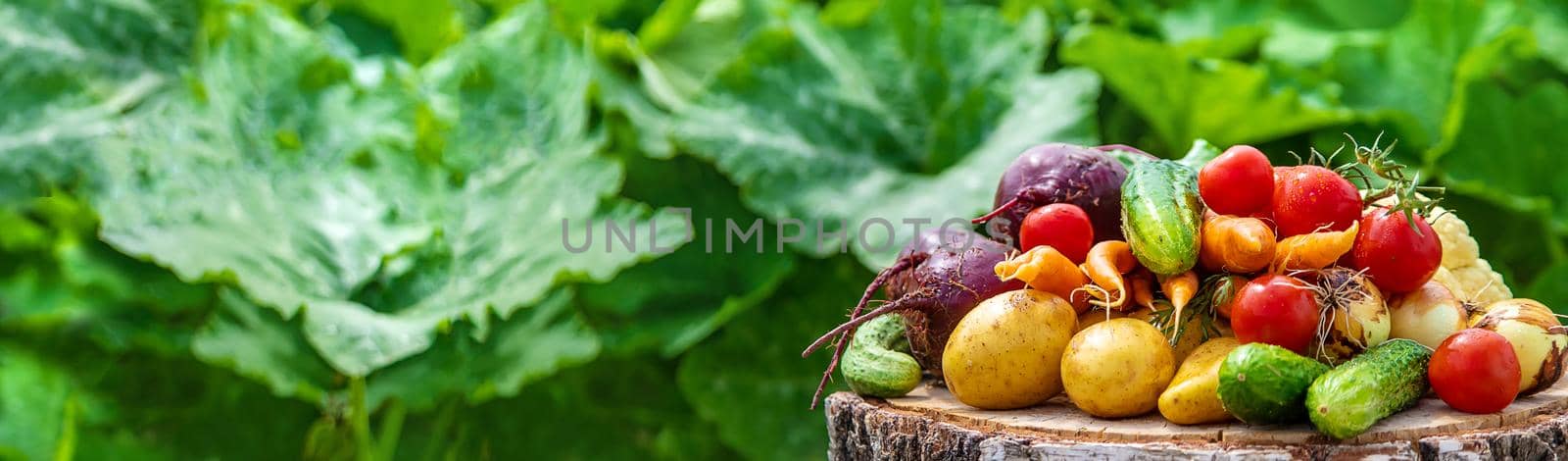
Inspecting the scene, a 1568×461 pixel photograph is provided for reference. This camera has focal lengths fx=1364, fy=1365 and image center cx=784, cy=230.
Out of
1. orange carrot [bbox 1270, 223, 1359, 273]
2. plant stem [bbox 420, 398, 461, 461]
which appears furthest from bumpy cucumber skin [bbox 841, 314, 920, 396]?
plant stem [bbox 420, 398, 461, 461]

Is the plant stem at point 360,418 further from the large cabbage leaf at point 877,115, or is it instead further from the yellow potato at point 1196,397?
the yellow potato at point 1196,397

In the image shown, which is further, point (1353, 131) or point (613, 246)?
point (1353, 131)

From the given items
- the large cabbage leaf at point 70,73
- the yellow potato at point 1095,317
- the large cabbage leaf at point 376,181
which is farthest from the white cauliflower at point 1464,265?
the large cabbage leaf at point 70,73

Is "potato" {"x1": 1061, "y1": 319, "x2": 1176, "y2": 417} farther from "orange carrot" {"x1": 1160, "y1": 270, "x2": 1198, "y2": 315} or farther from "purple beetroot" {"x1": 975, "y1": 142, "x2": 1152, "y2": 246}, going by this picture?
"purple beetroot" {"x1": 975, "y1": 142, "x2": 1152, "y2": 246}

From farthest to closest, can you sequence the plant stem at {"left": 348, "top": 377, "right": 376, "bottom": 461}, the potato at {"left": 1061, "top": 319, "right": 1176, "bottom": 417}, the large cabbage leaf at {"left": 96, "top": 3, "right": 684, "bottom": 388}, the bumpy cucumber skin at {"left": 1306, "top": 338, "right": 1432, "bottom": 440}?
the plant stem at {"left": 348, "top": 377, "right": 376, "bottom": 461}
the large cabbage leaf at {"left": 96, "top": 3, "right": 684, "bottom": 388}
the potato at {"left": 1061, "top": 319, "right": 1176, "bottom": 417}
the bumpy cucumber skin at {"left": 1306, "top": 338, "right": 1432, "bottom": 440}

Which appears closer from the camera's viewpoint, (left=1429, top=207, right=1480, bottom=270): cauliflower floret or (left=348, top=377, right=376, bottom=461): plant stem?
(left=1429, top=207, right=1480, bottom=270): cauliflower floret

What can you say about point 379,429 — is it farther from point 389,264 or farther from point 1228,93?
point 1228,93

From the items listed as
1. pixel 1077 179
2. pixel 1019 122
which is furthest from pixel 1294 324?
pixel 1019 122
